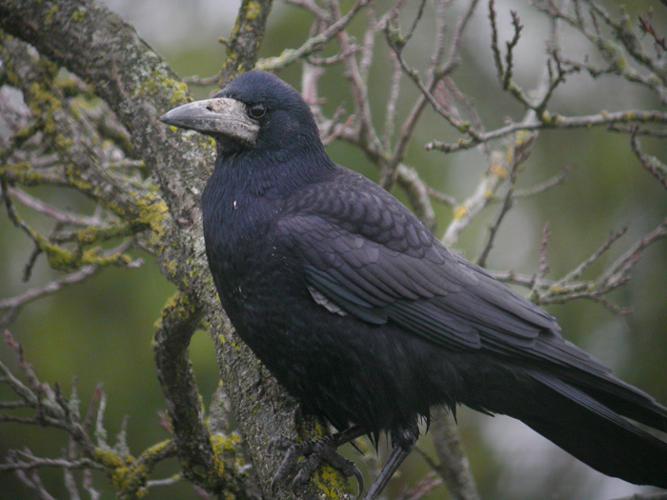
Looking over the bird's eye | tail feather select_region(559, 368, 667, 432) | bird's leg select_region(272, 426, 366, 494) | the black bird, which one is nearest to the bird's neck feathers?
the black bird

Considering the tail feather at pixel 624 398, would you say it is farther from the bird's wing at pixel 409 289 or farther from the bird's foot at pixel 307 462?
the bird's foot at pixel 307 462

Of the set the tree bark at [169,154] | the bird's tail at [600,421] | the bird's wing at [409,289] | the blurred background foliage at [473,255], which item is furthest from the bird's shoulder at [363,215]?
the blurred background foliage at [473,255]

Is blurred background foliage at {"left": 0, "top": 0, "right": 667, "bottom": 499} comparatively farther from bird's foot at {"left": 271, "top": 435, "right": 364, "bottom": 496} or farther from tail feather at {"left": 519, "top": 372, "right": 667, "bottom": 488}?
bird's foot at {"left": 271, "top": 435, "right": 364, "bottom": 496}

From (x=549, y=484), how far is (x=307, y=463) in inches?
186

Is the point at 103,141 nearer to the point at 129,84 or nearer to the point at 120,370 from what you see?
the point at 129,84

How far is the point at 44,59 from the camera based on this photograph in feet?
15.2

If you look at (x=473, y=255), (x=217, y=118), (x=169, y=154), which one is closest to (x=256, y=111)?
(x=217, y=118)

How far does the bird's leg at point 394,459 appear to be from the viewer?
3754 millimetres

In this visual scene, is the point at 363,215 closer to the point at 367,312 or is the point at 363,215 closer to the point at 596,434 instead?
the point at 367,312

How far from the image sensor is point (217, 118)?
3.86m

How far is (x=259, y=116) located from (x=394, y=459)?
1504 mm

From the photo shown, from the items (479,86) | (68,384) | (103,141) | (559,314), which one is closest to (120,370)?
(68,384)

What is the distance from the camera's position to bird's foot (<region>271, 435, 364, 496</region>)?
338cm

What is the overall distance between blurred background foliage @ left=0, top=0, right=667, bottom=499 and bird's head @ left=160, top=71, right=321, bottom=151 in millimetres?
2590
